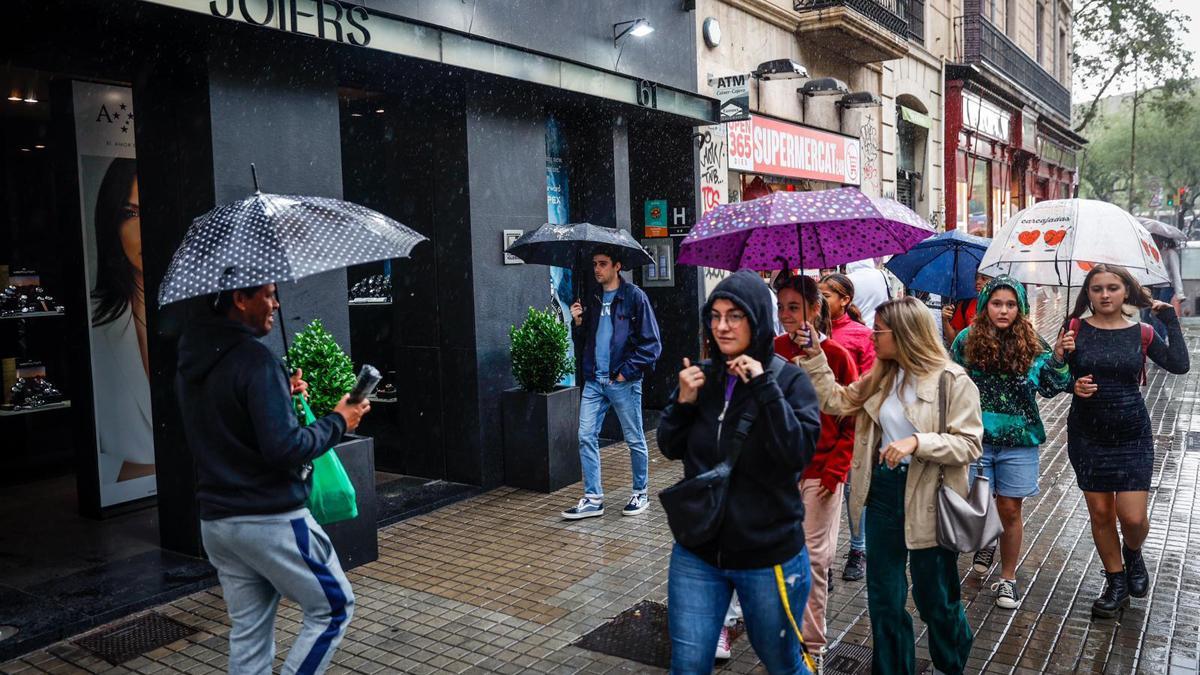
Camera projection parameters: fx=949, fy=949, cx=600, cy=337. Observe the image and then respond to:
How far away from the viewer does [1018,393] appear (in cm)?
513

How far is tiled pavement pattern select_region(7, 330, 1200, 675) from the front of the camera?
473 centimetres

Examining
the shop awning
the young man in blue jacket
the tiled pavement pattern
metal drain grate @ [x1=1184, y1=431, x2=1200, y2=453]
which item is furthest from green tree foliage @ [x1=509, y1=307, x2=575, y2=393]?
the shop awning

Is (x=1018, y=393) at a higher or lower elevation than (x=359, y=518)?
higher

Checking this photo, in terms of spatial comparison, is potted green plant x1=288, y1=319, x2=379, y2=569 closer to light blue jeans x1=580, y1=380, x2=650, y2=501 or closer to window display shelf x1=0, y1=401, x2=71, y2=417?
light blue jeans x1=580, y1=380, x2=650, y2=501

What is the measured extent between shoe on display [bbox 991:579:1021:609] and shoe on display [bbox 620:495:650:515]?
2.74 metres

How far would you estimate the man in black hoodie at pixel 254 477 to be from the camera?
10.8 ft

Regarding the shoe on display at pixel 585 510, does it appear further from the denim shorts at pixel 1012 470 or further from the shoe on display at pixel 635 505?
the denim shorts at pixel 1012 470

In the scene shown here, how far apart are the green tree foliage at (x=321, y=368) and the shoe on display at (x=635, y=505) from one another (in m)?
2.41

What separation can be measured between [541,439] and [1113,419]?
4.45m

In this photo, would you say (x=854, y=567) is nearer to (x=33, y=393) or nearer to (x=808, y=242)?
(x=808, y=242)

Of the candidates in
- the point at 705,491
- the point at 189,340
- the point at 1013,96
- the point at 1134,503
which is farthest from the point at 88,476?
the point at 1013,96

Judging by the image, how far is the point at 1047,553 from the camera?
624 cm

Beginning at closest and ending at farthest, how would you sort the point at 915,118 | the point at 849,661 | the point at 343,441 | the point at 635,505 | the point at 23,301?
the point at 849,661, the point at 343,441, the point at 635,505, the point at 23,301, the point at 915,118

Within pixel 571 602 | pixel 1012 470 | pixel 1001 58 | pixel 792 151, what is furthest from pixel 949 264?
pixel 1001 58
